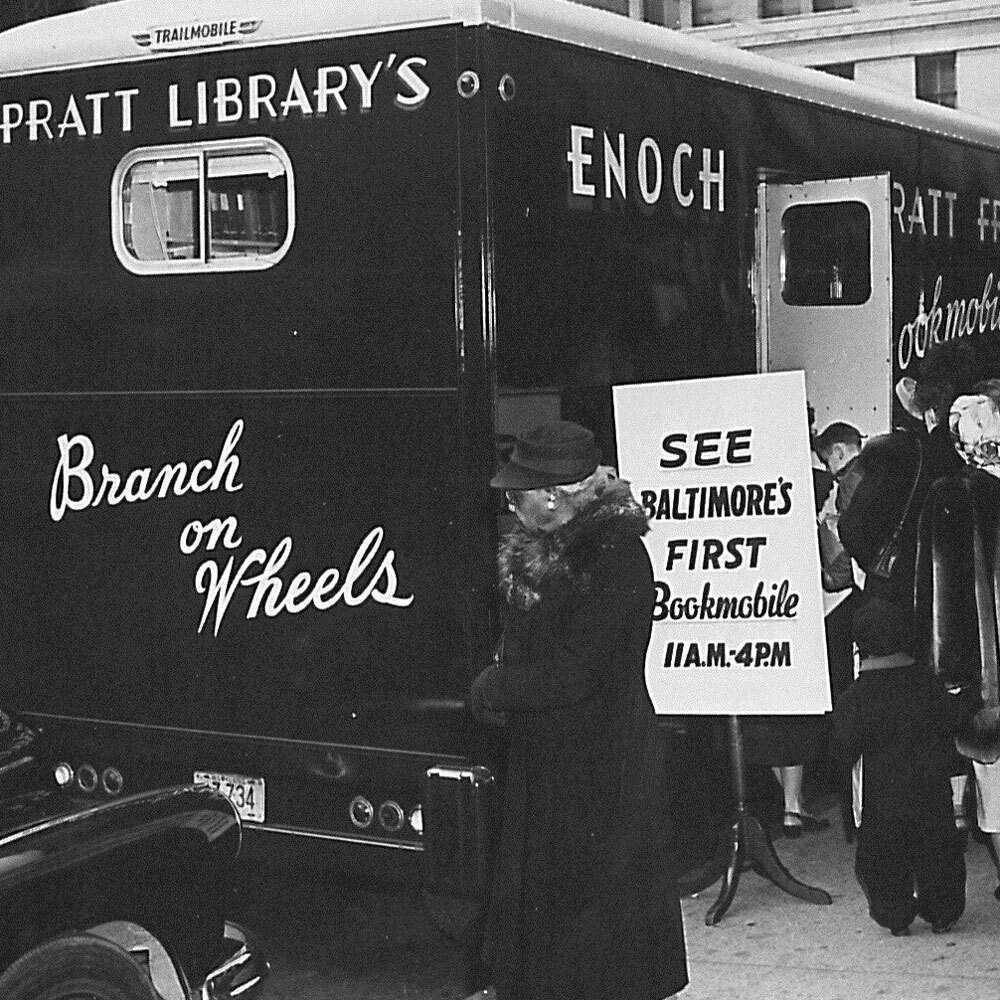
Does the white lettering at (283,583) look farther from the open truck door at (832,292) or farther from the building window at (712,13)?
the building window at (712,13)

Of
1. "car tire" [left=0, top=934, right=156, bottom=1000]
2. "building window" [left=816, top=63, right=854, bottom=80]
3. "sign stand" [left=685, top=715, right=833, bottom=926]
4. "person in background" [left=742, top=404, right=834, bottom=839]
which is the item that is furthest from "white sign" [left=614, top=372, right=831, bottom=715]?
"building window" [left=816, top=63, right=854, bottom=80]

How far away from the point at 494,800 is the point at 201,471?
1.51 metres

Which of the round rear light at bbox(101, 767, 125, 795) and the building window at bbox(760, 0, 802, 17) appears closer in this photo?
the round rear light at bbox(101, 767, 125, 795)

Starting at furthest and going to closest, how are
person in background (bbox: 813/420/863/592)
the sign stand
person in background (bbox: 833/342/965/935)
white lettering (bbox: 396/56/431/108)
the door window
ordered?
person in background (bbox: 813/420/863/592), the door window, the sign stand, person in background (bbox: 833/342/965/935), white lettering (bbox: 396/56/431/108)

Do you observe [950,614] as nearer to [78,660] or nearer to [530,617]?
[530,617]

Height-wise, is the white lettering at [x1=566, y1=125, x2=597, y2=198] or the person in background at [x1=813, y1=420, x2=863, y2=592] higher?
the white lettering at [x1=566, y1=125, x2=597, y2=198]

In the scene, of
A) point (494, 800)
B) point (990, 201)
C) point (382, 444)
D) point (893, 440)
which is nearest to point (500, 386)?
point (382, 444)

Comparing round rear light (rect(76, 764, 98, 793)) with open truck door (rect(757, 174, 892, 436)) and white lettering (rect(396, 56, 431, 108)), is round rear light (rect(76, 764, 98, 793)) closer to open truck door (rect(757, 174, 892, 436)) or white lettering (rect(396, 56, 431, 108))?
white lettering (rect(396, 56, 431, 108))

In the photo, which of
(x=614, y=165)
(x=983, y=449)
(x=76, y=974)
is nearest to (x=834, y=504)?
(x=983, y=449)

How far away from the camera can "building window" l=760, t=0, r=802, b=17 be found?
116 ft

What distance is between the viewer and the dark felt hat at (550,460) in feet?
17.7


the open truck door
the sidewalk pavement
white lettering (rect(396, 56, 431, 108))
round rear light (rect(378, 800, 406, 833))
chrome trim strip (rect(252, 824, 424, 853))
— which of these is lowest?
the sidewalk pavement

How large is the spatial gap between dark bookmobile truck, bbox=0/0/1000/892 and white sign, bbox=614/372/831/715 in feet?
0.80

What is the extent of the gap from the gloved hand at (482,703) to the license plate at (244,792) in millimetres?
902
